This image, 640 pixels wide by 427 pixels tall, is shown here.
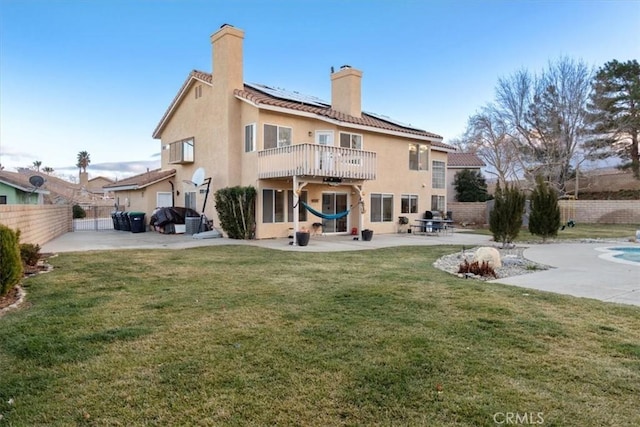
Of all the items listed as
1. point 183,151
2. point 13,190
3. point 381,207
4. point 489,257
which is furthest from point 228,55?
point 13,190

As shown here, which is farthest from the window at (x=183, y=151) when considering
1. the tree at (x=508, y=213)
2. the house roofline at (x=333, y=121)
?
the tree at (x=508, y=213)

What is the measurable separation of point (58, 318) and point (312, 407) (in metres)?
3.62

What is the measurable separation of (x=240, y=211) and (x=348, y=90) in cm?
838

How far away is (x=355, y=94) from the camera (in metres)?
19.4

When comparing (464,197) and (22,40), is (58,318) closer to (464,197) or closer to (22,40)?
(22,40)

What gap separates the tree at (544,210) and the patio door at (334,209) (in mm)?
7806

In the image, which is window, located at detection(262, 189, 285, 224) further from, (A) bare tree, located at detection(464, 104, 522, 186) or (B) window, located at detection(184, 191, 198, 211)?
(A) bare tree, located at detection(464, 104, 522, 186)

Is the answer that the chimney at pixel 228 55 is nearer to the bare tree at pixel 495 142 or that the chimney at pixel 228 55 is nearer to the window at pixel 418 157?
the window at pixel 418 157

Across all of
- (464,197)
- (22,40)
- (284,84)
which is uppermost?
(284,84)

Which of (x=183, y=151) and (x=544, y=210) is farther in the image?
(x=183, y=151)

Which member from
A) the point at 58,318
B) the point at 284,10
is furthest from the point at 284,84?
the point at 58,318

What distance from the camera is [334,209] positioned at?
18234 millimetres

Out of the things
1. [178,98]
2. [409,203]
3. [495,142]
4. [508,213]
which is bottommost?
[508,213]

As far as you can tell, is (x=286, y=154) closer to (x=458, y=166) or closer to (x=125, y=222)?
(x=125, y=222)
